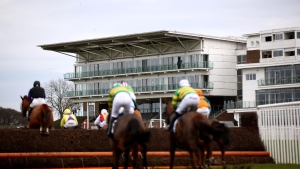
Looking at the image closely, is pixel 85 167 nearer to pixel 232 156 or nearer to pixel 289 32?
pixel 232 156

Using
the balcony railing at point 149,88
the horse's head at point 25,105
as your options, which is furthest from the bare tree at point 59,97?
the horse's head at point 25,105

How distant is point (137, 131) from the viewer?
54.6ft

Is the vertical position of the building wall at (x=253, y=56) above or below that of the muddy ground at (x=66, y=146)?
above

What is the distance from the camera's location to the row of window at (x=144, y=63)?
87625mm

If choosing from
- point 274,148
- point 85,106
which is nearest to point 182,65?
point 85,106

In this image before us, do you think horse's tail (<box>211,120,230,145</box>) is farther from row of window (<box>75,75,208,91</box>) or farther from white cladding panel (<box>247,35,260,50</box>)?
row of window (<box>75,75,208,91</box>)

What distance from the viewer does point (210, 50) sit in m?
87.2

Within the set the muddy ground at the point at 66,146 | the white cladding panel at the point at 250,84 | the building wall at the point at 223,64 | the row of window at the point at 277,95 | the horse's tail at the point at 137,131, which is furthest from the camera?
the building wall at the point at 223,64

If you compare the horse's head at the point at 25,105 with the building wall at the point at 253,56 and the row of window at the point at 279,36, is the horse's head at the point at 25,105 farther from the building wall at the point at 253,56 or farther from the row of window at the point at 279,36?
the building wall at the point at 253,56

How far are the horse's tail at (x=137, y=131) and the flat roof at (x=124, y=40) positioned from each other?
218 ft

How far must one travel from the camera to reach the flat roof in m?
85.2

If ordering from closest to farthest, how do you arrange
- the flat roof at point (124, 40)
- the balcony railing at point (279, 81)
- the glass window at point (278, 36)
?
the balcony railing at point (279, 81), the glass window at point (278, 36), the flat roof at point (124, 40)

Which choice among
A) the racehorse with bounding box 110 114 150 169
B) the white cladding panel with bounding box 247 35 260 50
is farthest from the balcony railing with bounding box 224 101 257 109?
the racehorse with bounding box 110 114 150 169

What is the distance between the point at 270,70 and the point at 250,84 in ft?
11.9
